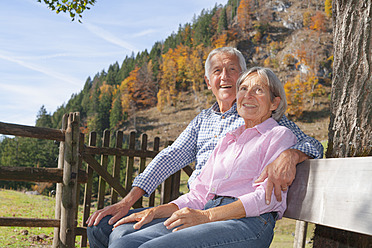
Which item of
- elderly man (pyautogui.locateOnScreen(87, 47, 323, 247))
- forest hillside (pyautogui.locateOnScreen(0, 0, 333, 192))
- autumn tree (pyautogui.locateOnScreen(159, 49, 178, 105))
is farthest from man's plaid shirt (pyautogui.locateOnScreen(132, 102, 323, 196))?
autumn tree (pyautogui.locateOnScreen(159, 49, 178, 105))

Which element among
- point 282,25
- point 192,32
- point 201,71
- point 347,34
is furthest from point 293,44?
point 347,34

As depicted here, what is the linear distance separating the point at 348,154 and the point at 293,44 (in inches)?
3607

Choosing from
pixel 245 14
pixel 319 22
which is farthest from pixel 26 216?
pixel 245 14

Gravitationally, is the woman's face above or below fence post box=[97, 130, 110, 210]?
above

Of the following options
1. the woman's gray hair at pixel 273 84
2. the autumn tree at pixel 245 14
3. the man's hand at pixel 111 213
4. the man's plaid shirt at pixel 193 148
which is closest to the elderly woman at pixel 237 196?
the woman's gray hair at pixel 273 84

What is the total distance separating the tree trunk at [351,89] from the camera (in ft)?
6.95

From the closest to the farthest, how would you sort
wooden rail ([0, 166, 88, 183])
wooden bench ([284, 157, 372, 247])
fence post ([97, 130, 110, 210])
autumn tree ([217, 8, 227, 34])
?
wooden bench ([284, 157, 372, 247]) < wooden rail ([0, 166, 88, 183]) < fence post ([97, 130, 110, 210]) < autumn tree ([217, 8, 227, 34])

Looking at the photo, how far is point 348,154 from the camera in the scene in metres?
2.14

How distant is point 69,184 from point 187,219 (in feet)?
10.7

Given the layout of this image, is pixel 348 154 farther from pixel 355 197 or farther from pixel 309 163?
pixel 355 197

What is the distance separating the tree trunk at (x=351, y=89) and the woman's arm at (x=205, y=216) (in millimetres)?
821

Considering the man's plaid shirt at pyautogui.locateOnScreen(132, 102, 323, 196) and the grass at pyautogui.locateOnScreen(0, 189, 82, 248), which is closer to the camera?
the man's plaid shirt at pyautogui.locateOnScreen(132, 102, 323, 196)

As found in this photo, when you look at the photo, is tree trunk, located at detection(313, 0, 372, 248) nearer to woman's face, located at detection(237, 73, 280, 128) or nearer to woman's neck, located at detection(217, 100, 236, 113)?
woman's face, located at detection(237, 73, 280, 128)

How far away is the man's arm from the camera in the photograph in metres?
1.80
